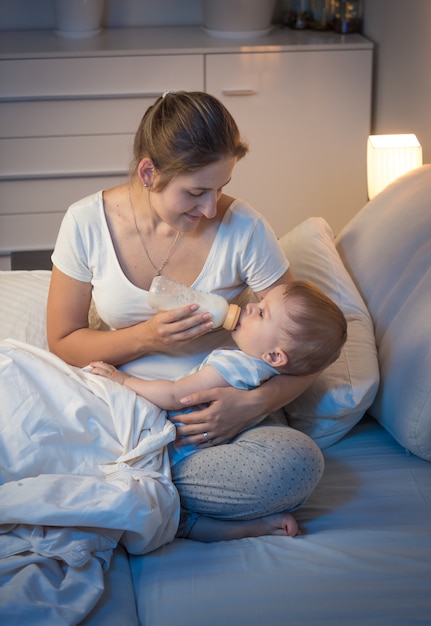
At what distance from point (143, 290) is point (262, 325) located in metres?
0.27

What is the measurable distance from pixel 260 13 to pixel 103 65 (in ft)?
2.24

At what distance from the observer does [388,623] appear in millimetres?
1277

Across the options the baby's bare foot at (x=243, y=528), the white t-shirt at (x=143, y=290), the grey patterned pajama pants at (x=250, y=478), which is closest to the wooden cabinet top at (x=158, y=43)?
the white t-shirt at (x=143, y=290)

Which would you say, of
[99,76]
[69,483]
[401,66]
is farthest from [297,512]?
[99,76]

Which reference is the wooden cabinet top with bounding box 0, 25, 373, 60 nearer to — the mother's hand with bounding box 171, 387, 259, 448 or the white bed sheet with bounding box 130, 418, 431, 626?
the mother's hand with bounding box 171, 387, 259, 448

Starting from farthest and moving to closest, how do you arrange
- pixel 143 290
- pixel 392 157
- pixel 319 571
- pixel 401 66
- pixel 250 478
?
pixel 401 66 → pixel 392 157 → pixel 143 290 → pixel 250 478 → pixel 319 571

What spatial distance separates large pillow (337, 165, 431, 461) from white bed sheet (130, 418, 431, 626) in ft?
0.46

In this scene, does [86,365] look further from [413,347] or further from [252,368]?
[413,347]

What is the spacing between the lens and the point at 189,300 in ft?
5.59

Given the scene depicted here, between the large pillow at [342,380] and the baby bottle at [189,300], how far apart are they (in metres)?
0.26

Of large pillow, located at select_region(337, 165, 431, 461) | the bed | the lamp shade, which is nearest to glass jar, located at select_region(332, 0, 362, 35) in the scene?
the lamp shade

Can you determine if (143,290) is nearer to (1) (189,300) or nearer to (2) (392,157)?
(1) (189,300)

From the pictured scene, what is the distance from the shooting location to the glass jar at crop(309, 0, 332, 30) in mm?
3645

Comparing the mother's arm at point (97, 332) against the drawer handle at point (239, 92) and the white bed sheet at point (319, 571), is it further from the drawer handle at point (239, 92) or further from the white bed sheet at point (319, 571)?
the drawer handle at point (239, 92)
